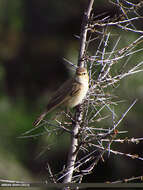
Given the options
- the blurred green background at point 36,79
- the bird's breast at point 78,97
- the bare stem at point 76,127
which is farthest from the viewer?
the blurred green background at point 36,79

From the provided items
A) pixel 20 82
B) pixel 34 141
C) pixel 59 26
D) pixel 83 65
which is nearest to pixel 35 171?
pixel 34 141

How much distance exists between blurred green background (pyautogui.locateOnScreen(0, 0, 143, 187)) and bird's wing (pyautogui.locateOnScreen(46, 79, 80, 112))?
87.0 inches

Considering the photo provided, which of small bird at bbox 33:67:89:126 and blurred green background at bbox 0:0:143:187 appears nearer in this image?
small bird at bbox 33:67:89:126

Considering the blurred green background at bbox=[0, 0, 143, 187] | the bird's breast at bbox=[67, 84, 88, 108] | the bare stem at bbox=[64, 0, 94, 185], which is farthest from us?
the blurred green background at bbox=[0, 0, 143, 187]

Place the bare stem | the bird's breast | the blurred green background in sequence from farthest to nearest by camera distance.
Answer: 1. the blurred green background
2. the bird's breast
3. the bare stem

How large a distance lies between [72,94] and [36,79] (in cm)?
618

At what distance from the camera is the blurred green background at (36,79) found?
7527 mm

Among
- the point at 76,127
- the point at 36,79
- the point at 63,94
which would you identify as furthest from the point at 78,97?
the point at 36,79

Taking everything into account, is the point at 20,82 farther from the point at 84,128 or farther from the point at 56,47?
the point at 84,128

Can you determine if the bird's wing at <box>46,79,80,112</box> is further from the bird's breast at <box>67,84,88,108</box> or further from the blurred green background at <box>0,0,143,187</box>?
the blurred green background at <box>0,0,143,187</box>

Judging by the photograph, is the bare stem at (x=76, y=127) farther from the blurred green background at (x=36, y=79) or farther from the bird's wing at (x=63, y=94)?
the blurred green background at (x=36, y=79)

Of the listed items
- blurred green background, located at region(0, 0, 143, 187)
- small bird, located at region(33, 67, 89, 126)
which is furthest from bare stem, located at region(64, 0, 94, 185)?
blurred green background, located at region(0, 0, 143, 187)

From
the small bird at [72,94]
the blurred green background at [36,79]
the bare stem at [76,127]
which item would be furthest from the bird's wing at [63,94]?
the blurred green background at [36,79]

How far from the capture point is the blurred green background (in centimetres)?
753
